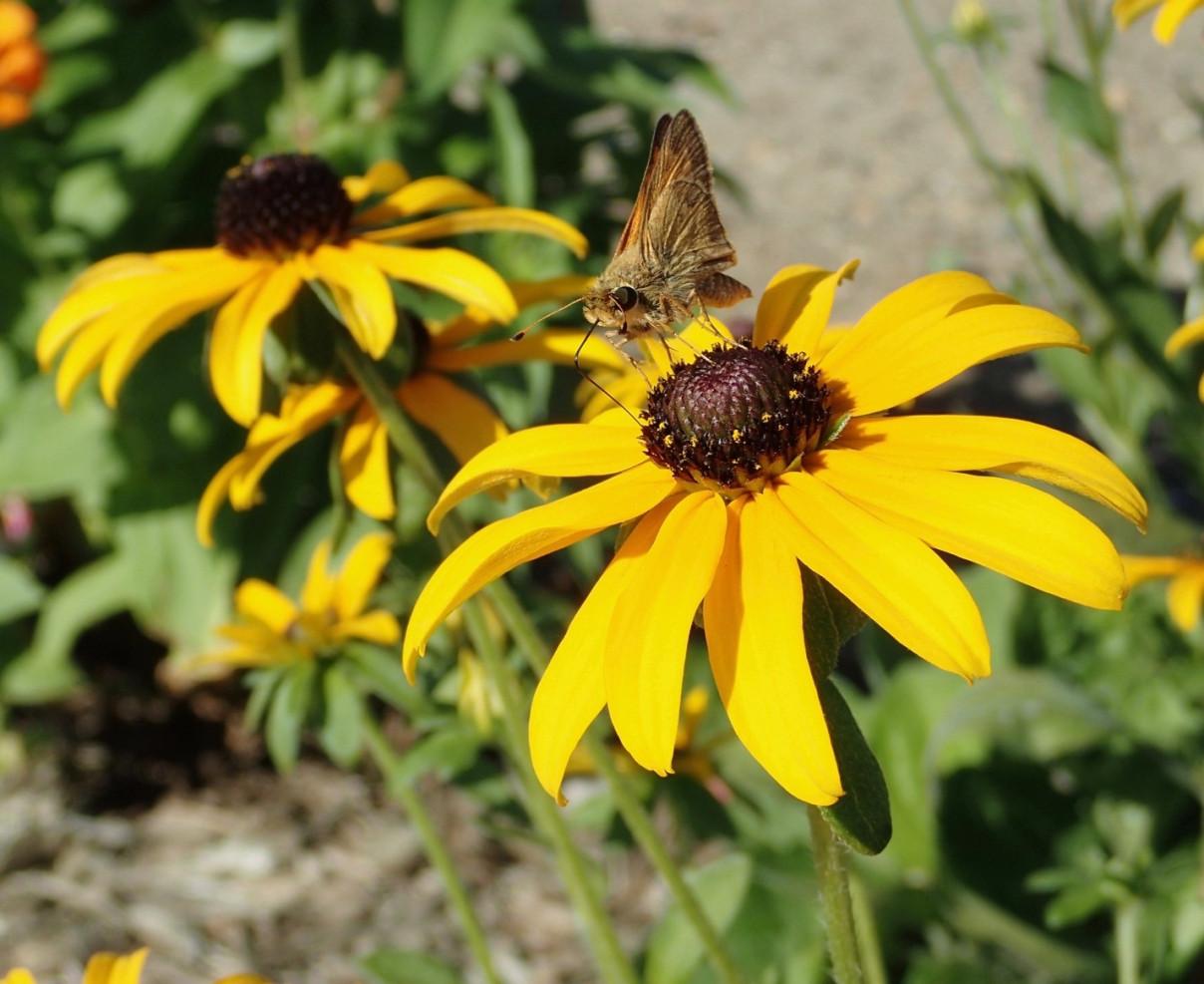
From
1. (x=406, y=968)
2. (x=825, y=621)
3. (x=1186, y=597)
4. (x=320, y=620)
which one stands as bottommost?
(x=1186, y=597)

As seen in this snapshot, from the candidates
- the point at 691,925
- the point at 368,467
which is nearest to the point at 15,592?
the point at 368,467

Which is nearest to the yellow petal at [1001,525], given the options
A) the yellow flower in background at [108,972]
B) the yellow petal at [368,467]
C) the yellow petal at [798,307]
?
the yellow petal at [798,307]

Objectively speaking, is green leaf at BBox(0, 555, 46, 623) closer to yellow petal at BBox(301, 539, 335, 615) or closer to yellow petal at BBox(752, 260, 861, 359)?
yellow petal at BBox(301, 539, 335, 615)

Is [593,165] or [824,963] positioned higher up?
[593,165]

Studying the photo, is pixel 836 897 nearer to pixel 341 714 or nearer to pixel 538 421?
pixel 341 714

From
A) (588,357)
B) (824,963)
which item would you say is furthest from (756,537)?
(824,963)

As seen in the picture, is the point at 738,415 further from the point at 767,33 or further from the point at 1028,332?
the point at 767,33
